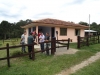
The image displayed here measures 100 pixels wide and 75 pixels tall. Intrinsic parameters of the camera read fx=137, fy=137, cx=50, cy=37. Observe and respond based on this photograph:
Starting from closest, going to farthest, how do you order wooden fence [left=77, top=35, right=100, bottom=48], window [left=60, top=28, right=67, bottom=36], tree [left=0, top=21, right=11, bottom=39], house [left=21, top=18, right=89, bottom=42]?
wooden fence [left=77, top=35, right=100, bottom=48]
house [left=21, top=18, right=89, bottom=42]
window [left=60, top=28, right=67, bottom=36]
tree [left=0, top=21, right=11, bottom=39]

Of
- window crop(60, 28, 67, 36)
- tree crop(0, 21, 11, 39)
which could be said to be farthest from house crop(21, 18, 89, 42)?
tree crop(0, 21, 11, 39)

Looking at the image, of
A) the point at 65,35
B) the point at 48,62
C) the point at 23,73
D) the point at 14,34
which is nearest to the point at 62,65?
the point at 48,62

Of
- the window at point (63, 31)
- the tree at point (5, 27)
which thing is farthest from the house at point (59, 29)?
the tree at point (5, 27)

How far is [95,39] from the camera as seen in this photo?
17.6 metres

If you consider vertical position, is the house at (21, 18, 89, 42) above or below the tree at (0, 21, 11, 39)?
below

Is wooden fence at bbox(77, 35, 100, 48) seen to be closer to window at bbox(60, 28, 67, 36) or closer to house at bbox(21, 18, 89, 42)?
house at bbox(21, 18, 89, 42)

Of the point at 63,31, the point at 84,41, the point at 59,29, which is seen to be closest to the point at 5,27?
the point at 63,31

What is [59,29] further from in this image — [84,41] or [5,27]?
[5,27]

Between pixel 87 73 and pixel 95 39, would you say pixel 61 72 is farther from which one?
pixel 95 39

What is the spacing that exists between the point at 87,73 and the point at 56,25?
13.8 m

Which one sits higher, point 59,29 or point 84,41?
point 59,29

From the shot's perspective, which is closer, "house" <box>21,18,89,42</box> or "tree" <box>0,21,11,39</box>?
"house" <box>21,18,89,42</box>

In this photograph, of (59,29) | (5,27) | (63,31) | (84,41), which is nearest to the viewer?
(84,41)

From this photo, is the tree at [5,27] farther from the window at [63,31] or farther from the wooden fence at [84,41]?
the wooden fence at [84,41]
